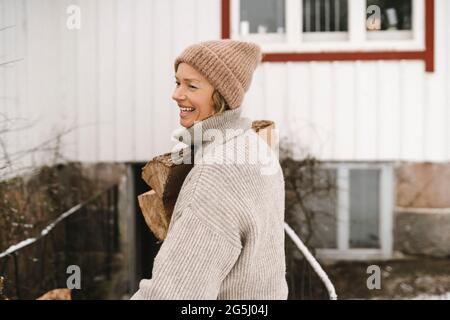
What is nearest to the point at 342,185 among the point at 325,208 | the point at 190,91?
the point at 325,208

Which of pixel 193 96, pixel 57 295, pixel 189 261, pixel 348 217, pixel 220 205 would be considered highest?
pixel 193 96

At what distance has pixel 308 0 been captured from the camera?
616cm

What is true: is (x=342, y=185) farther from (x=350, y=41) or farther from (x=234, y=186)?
(x=234, y=186)

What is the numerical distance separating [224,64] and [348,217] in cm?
467

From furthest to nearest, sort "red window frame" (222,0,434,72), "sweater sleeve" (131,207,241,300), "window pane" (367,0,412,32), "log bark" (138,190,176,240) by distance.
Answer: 1. "window pane" (367,0,412,32)
2. "red window frame" (222,0,434,72)
3. "log bark" (138,190,176,240)
4. "sweater sleeve" (131,207,241,300)

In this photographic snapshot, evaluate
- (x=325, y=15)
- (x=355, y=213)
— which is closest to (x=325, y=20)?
(x=325, y=15)

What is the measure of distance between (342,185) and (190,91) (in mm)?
4556

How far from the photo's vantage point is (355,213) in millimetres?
6332

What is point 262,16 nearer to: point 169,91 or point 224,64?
point 169,91

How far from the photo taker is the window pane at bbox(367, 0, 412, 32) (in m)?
6.12

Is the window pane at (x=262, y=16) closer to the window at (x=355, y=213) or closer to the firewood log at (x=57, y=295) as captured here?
the window at (x=355, y=213)

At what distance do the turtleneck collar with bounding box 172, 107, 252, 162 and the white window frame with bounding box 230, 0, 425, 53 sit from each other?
4.35m

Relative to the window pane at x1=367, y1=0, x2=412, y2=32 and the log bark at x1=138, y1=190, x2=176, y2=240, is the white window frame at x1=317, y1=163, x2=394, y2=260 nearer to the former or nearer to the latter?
the window pane at x1=367, y1=0, x2=412, y2=32

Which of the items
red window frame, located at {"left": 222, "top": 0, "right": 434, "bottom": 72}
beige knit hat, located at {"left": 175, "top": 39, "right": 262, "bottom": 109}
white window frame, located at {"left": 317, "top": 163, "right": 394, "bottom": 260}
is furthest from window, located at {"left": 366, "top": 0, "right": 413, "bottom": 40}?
beige knit hat, located at {"left": 175, "top": 39, "right": 262, "bottom": 109}
